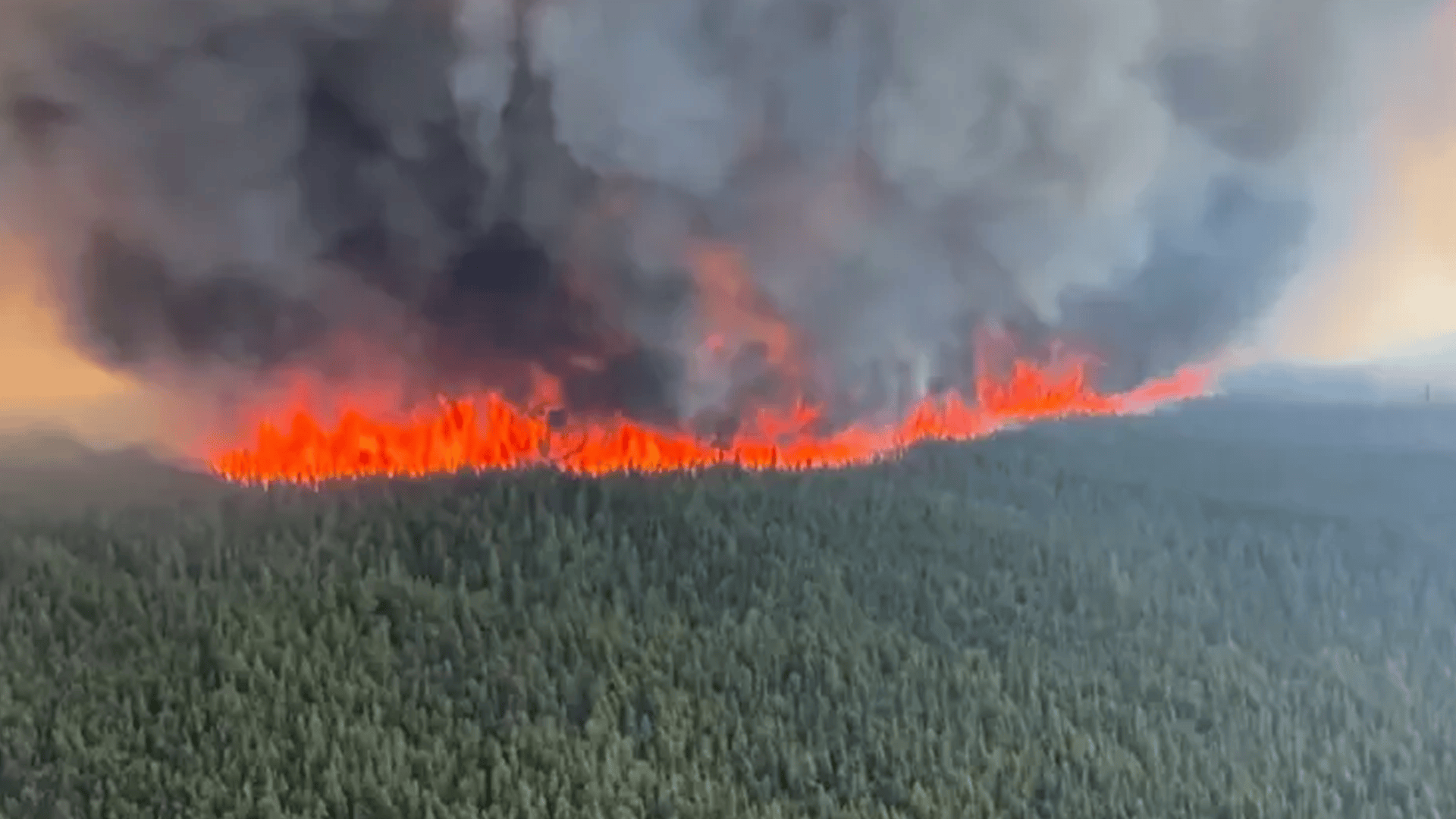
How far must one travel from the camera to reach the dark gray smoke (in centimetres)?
292

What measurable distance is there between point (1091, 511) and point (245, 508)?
212 cm

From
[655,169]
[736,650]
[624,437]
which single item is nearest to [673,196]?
[655,169]

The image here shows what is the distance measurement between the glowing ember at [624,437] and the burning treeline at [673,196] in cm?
1

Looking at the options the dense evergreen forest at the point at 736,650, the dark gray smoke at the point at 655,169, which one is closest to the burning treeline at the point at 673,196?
the dark gray smoke at the point at 655,169

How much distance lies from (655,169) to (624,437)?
0.67 m

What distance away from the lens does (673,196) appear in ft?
10.9

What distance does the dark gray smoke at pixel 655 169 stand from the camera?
2.92 m

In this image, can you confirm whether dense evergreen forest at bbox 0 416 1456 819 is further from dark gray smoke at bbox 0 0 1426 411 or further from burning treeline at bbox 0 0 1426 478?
dark gray smoke at bbox 0 0 1426 411

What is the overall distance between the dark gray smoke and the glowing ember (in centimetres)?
9

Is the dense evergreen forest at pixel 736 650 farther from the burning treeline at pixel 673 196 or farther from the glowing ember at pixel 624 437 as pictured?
the burning treeline at pixel 673 196

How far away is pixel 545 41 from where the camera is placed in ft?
10.4

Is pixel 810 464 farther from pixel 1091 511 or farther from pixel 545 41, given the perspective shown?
pixel 545 41

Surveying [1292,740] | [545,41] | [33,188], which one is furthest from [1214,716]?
[33,188]

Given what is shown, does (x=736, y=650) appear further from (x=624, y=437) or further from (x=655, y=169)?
(x=655, y=169)
